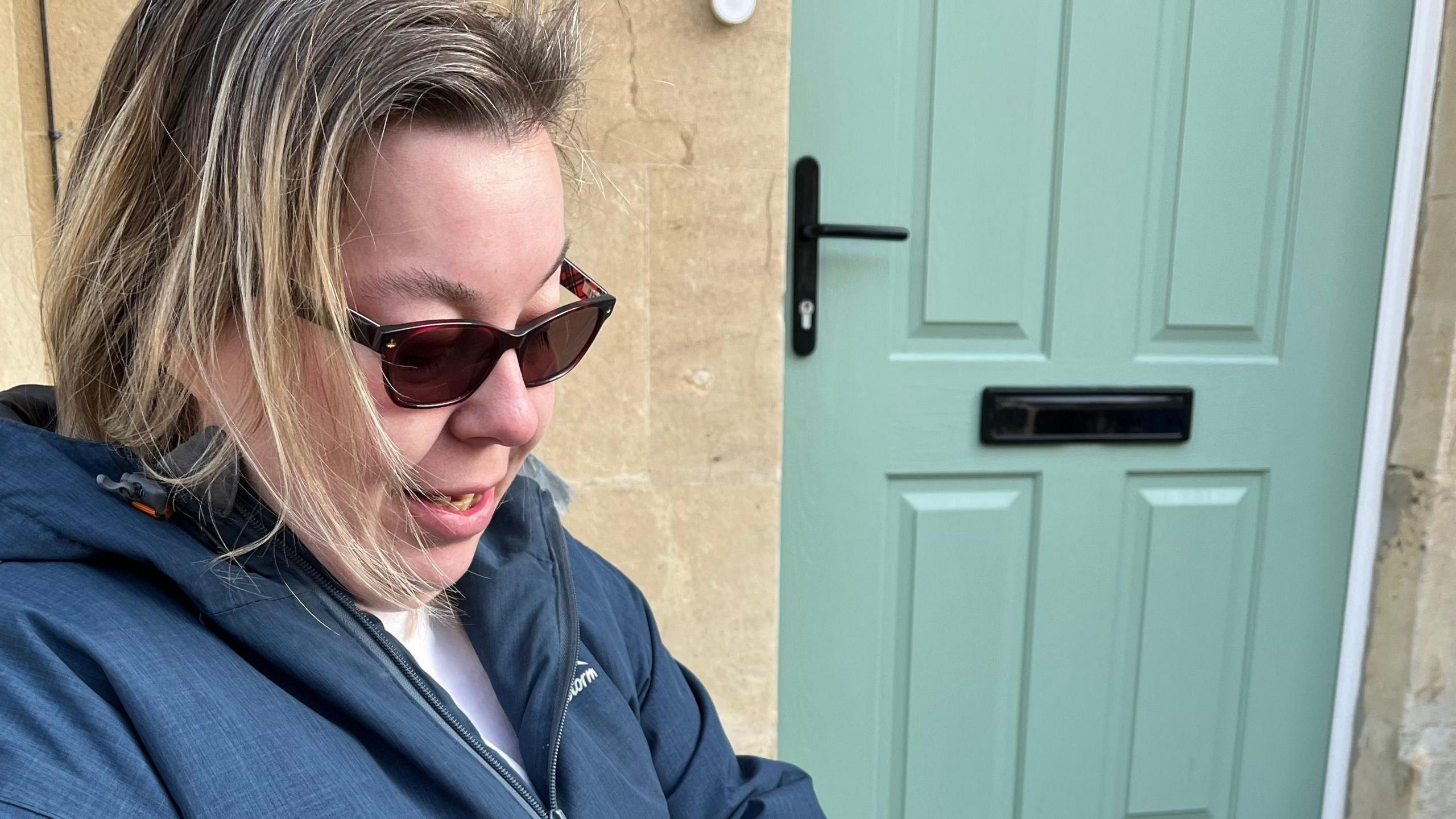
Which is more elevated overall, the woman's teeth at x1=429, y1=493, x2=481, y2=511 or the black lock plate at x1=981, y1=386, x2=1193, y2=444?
the woman's teeth at x1=429, y1=493, x2=481, y2=511

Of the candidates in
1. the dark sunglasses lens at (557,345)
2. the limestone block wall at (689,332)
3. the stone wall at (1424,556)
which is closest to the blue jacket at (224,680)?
the dark sunglasses lens at (557,345)

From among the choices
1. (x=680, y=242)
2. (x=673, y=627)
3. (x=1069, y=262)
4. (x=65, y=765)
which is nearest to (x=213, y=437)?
(x=65, y=765)

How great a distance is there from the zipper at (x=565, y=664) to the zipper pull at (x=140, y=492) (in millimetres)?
362

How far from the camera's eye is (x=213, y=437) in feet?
1.96

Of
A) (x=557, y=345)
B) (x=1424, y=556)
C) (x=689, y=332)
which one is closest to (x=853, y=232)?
(x=689, y=332)

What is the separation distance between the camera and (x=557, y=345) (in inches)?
29.3

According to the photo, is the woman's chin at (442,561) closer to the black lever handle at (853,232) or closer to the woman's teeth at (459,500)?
the woman's teeth at (459,500)

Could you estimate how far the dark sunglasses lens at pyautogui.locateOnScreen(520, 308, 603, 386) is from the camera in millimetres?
707

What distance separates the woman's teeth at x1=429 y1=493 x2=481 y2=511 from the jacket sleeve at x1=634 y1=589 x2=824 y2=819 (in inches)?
14.9

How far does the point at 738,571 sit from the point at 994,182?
91 cm

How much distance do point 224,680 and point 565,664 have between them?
31 cm

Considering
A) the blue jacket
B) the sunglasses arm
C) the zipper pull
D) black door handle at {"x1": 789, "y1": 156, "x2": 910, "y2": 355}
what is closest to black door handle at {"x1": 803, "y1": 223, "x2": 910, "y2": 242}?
black door handle at {"x1": 789, "y1": 156, "x2": 910, "y2": 355}

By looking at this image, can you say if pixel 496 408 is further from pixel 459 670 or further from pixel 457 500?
pixel 459 670

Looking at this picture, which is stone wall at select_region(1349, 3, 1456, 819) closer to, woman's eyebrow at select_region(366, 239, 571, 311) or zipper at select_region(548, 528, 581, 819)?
zipper at select_region(548, 528, 581, 819)
